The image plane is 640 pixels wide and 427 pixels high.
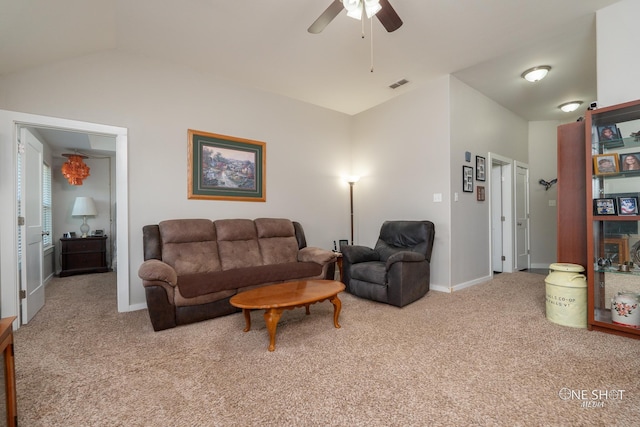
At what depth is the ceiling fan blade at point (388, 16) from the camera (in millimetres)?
1881

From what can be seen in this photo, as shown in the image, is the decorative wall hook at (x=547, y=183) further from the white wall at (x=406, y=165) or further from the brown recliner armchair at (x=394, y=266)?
the brown recliner armchair at (x=394, y=266)

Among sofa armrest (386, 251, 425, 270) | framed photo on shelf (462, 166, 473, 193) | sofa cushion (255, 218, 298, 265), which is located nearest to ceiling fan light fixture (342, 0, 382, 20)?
sofa armrest (386, 251, 425, 270)

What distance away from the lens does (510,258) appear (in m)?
4.77

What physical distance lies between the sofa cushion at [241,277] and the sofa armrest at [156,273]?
12 centimetres

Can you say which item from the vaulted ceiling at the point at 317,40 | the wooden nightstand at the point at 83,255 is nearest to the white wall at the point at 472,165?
the vaulted ceiling at the point at 317,40

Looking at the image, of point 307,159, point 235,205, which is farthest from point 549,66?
point 235,205

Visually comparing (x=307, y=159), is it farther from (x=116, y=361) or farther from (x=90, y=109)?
(x=116, y=361)

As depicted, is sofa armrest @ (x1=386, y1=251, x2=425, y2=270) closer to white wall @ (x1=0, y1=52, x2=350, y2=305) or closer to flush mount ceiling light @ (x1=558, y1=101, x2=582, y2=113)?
white wall @ (x1=0, y1=52, x2=350, y2=305)

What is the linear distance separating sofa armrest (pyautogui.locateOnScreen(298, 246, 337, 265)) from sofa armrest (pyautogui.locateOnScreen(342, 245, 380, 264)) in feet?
0.65

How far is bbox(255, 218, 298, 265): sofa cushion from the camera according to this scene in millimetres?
3484

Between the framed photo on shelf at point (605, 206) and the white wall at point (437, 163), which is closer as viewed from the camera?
the framed photo on shelf at point (605, 206)

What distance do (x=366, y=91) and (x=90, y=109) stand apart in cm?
333

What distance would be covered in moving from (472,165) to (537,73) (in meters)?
1.27

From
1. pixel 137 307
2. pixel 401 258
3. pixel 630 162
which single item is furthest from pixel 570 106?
pixel 137 307
